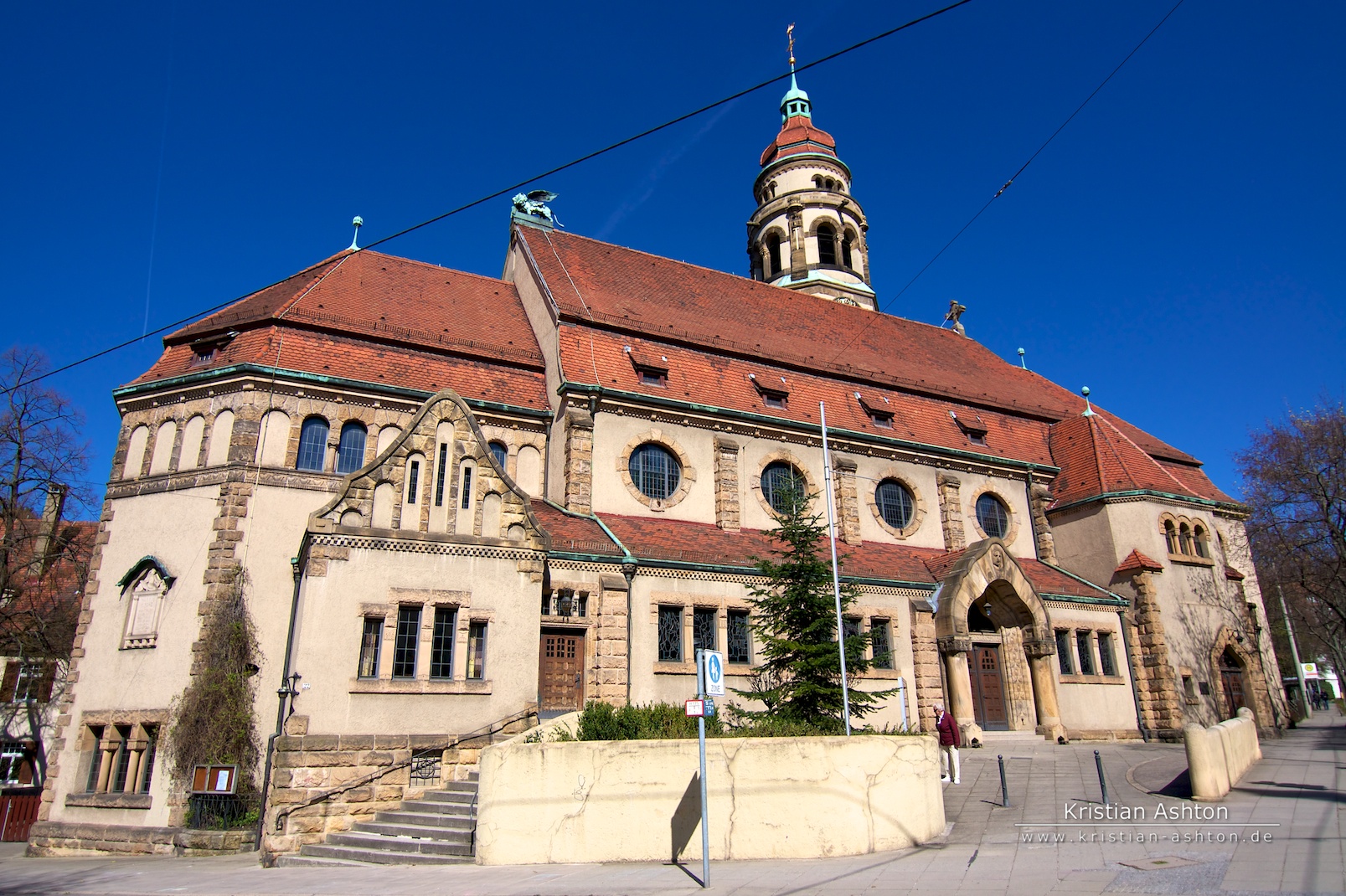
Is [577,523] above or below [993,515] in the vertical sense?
below

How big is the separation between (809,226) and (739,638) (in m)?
26.1

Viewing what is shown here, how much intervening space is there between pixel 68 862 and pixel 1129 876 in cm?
1782

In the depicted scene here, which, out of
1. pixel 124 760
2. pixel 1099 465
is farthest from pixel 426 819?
pixel 1099 465

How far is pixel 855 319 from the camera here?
113 ft

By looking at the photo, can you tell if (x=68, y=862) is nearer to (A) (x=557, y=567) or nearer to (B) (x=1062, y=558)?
(A) (x=557, y=567)

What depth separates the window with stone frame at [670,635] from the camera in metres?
20.1

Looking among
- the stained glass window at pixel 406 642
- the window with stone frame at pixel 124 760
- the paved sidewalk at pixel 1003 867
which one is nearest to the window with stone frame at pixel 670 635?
the stained glass window at pixel 406 642

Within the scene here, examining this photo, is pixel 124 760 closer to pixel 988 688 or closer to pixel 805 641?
pixel 805 641

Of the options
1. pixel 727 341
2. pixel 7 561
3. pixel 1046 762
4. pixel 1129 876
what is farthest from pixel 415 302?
pixel 1129 876

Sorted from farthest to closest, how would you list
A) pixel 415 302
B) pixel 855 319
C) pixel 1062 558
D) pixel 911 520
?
pixel 855 319 → pixel 1062 558 → pixel 911 520 → pixel 415 302

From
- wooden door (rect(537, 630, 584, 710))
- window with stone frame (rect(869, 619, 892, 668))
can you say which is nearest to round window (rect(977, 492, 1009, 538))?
window with stone frame (rect(869, 619, 892, 668))

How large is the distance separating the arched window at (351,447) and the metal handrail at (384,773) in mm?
7578

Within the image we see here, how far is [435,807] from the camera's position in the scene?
14.6m

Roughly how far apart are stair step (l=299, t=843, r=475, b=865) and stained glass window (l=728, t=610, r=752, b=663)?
954cm
